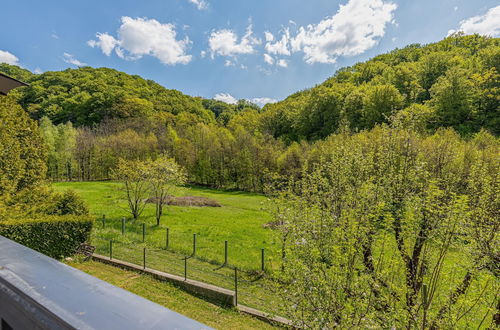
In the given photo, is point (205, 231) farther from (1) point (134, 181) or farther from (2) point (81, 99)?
(2) point (81, 99)

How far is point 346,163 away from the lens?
22.5ft

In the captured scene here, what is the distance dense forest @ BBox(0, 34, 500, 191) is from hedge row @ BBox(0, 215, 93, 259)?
20319 millimetres

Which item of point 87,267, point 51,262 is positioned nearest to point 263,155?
point 87,267

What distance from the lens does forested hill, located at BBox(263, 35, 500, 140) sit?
39281 mm

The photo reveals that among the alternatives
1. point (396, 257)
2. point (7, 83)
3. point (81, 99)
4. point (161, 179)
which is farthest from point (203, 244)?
point (81, 99)

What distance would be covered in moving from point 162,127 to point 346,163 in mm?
61693

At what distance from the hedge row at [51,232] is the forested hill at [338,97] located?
39.2 meters

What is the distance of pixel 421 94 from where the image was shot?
4491 cm

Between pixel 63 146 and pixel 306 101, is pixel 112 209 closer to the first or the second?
pixel 63 146

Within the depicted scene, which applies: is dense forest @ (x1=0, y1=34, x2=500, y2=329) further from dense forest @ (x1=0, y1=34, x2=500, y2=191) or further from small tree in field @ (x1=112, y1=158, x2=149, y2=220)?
dense forest @ (x1=0, y1=34, x2=500, y2=191)

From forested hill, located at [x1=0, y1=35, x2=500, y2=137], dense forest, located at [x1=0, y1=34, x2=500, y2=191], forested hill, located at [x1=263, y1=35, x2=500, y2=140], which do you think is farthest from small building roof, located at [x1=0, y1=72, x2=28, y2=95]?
forested hill, located at [x1=0, y1=35, x2=500, y2=137]

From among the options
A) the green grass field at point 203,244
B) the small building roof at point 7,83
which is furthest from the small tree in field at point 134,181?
the small building roof at point 7,83

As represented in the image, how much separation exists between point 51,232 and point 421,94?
54419 mm

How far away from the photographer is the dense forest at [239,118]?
40.3 meters
